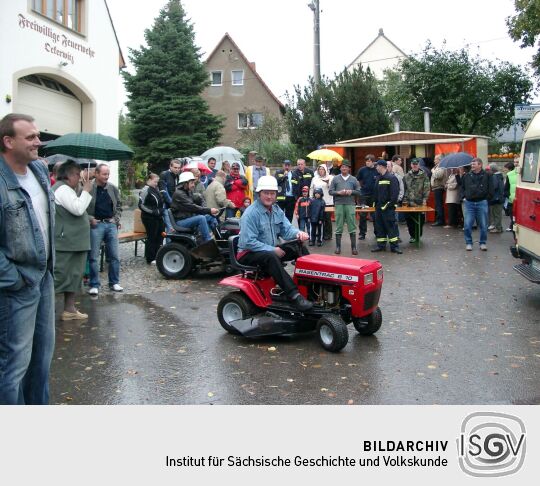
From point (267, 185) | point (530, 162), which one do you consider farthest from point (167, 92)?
point (267, 185)

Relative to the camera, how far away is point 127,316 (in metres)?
8.52

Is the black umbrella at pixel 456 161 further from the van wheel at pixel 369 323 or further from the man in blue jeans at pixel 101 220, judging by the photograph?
the van wheel at pixel 369 323

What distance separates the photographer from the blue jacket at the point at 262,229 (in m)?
7.15

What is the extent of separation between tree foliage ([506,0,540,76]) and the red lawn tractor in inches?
661

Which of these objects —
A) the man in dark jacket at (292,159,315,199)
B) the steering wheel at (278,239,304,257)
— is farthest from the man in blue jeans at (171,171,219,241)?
the man in dark jacket at (292,159,315,199)

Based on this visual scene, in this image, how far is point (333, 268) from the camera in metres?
6.98

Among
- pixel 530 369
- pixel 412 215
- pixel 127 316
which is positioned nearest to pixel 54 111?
pixel 412 215

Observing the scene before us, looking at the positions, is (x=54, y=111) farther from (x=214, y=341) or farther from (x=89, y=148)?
(x=214, y=341)

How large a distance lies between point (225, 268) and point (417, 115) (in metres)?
22.7

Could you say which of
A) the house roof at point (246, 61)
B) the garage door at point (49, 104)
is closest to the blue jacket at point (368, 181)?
the garage door at point (49, 104)

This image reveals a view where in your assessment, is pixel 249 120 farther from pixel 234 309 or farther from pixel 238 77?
pixel 234 309

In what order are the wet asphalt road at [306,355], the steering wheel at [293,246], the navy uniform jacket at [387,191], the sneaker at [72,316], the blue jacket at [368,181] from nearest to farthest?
the wet asphalt road at [306,355] → the steering wheel at [293,246] → the sneaker at [72,316] → the navy uniform jacket at [387,191] → the blue jacket at [368,181]

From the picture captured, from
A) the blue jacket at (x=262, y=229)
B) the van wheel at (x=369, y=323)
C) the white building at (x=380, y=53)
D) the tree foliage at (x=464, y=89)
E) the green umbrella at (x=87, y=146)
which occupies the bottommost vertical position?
the van wheel at (x=369, y=323)

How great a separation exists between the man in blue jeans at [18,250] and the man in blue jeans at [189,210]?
714 cm
